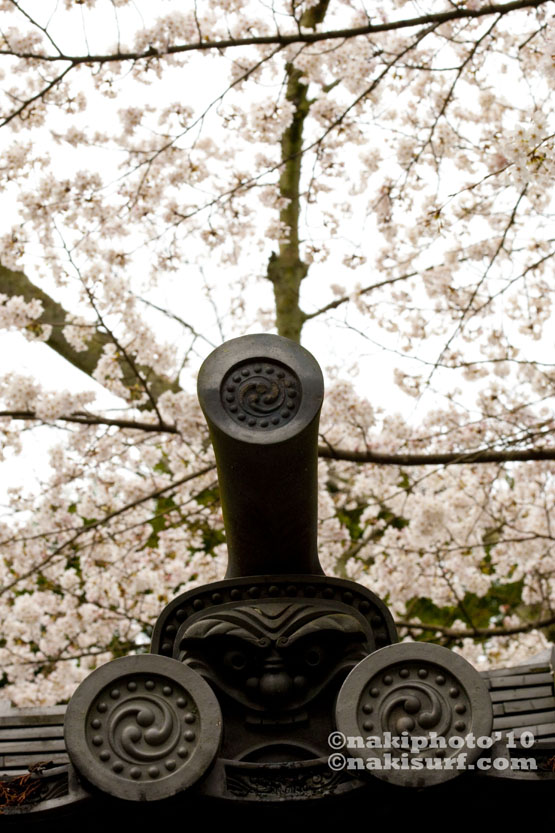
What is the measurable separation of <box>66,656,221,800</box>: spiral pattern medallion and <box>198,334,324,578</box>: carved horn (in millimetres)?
792

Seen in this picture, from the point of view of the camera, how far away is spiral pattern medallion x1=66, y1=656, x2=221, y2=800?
8.95 feet

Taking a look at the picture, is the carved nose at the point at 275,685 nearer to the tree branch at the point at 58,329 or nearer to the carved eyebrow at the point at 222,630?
the carved eyebrow at the point at 222,630

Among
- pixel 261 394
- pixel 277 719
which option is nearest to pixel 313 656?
pixel 277 719

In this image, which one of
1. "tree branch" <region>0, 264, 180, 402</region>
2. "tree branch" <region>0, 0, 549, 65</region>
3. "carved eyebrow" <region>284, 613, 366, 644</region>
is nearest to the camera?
"carved eyebrow" <region>284, 613, 366, 644</region>

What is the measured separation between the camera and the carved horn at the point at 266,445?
3.48m

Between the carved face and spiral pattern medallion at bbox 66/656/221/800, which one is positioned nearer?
spiral pattern medallion at bbox 66/656/221/800

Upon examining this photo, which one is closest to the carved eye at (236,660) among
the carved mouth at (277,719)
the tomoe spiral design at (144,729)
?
the carved mouth at (277,719)

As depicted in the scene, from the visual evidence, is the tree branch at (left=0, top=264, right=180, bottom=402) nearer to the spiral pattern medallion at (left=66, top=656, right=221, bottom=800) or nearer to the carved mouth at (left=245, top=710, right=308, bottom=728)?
the carved mouth at (left=245, top=710, right=308, bottom=728)

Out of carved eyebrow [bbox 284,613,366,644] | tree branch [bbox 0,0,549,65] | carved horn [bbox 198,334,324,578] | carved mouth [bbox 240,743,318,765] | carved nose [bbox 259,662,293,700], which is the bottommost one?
carved mouth [bbox 240,743,318,765]

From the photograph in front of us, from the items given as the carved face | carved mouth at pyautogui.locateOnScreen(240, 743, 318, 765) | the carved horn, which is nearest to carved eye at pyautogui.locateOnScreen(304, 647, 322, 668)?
the carved face

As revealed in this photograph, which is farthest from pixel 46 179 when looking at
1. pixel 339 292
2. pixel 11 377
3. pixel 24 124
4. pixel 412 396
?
pixel 339 292

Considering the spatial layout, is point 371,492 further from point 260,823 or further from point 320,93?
point 260,823

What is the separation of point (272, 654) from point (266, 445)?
2.35 feet

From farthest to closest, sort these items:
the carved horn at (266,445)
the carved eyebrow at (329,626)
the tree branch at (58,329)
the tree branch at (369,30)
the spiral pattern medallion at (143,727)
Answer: the tree branch at (58,329) < the tree branch at (369,30) < the carved horn at (266,445) < the carved eyebrow at (329,626) < the spiral pattern medallion at (143,727)
